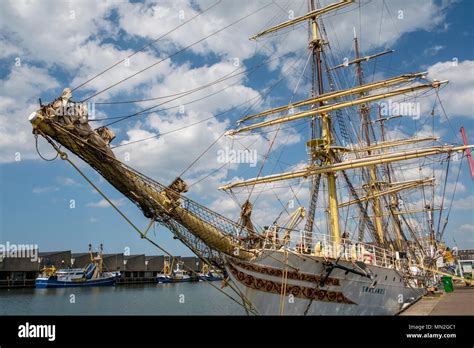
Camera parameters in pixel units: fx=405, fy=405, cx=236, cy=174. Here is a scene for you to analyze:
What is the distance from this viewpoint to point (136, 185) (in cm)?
1245

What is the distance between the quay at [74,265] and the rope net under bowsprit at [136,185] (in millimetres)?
54908

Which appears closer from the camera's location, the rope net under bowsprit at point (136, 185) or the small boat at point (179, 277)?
the rope net under bowsprit at point (136, 185)

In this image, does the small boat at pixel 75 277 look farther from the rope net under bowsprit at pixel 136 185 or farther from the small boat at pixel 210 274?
the rope net under bowsprit at pixel 136 185

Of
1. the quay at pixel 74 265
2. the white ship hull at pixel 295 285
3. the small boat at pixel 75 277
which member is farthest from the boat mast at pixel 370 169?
the small boat at pixel 75 277

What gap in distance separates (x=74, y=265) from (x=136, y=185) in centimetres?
7922

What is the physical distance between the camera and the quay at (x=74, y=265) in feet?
222

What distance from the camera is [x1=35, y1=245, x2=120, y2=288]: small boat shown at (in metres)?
67.2

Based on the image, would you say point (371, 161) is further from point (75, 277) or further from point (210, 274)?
point (75, 277)

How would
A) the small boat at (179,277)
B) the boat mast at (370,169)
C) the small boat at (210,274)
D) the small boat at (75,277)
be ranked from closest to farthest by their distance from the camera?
the small boat at (210,274) → the boat mast at (370,169) → the small boat at (75,277) → the small boat at (179,277)

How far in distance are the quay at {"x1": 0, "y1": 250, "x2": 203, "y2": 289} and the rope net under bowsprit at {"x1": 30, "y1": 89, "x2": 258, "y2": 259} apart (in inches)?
2162

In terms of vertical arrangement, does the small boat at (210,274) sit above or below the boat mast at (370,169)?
below
